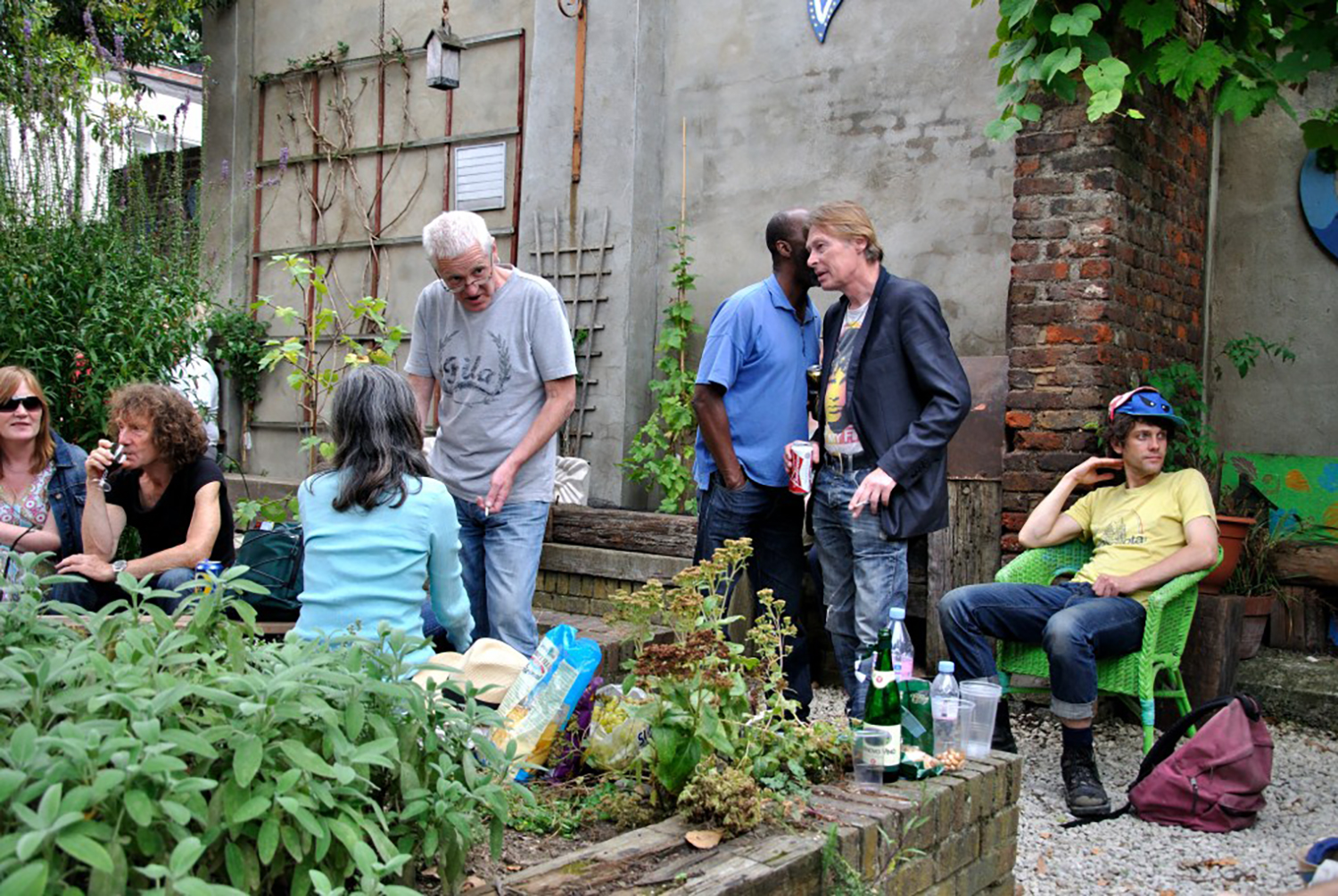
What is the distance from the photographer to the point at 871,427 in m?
3.99

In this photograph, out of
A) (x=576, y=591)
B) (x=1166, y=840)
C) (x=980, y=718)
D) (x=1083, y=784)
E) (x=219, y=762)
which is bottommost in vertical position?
(x=1166, y=840)

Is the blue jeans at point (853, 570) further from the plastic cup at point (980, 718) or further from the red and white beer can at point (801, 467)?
the plastic cup at point (980, 718)

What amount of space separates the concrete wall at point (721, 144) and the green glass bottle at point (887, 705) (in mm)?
3344

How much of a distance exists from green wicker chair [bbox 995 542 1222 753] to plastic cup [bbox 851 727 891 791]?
164 centimetres

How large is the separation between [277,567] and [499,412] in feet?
3.05

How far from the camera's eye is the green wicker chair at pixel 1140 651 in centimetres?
438

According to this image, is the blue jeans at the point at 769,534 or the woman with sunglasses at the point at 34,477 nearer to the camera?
the blue jeans at the point at 769,534

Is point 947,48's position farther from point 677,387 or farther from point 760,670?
point 760,670

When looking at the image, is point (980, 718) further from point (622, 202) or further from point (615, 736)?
point (622, 202)

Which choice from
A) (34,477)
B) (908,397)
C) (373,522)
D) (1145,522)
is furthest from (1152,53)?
(34,477)

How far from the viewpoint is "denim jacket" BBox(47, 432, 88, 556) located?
4730mm

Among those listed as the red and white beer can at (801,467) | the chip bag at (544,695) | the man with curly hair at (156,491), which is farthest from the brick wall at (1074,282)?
the man with curly hair at (156,491)

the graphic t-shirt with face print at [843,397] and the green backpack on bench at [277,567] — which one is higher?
the graphic t-shirt with face print at [843,397]

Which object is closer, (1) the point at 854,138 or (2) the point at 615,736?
(2) the point at 615,736
